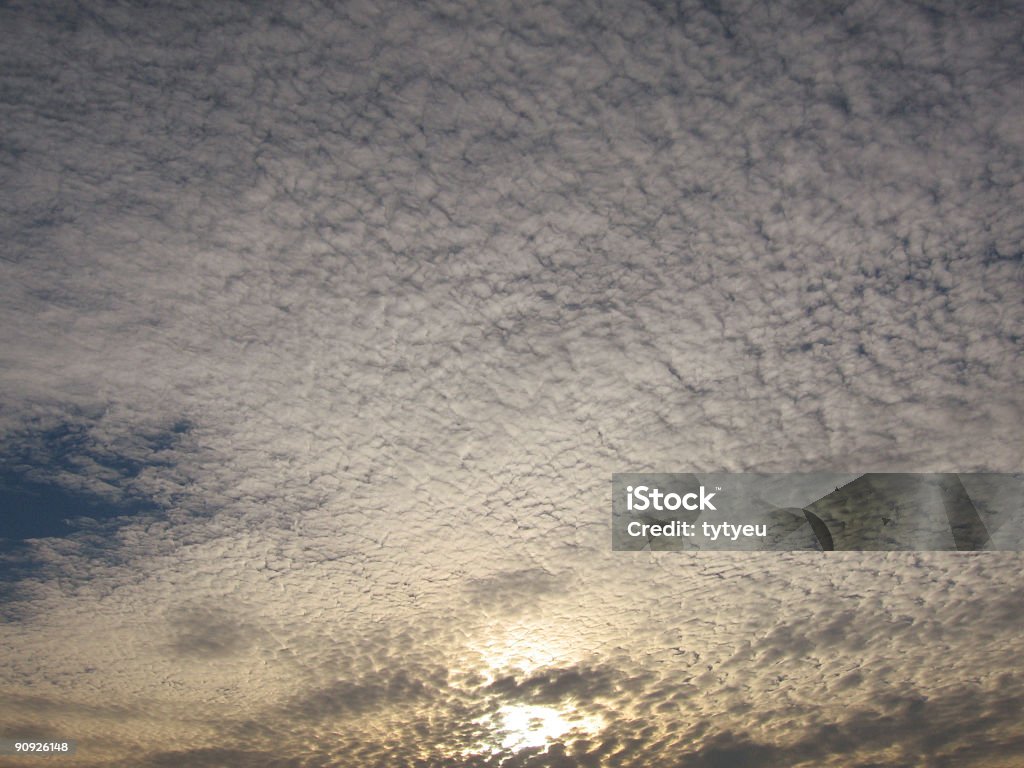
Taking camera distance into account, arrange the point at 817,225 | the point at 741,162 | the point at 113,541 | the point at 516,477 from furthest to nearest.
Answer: the point at 113,541
the point at 516,477
the point at 817,225
the point at 741,162

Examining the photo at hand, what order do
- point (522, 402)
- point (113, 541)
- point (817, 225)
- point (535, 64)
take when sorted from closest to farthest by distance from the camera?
point (535, 64) → point (817, 225) → point (522, 402) → point (113, 541)

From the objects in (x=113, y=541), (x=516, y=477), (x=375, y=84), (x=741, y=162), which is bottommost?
(x=113, y=541)

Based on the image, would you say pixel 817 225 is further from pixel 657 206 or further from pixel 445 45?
pixel 445 45

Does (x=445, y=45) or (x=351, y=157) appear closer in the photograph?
(x=445, y=45)

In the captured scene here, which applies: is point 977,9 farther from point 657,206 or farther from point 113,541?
point 113,541

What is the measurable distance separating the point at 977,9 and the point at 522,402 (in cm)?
270

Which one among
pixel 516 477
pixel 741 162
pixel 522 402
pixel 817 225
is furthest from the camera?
pixel 516 477

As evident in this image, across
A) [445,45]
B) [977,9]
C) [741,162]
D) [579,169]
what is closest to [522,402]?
[579,169]

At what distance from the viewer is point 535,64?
2555mm

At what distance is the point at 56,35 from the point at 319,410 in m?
2.20

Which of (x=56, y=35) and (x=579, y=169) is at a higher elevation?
(x=56, y=35)

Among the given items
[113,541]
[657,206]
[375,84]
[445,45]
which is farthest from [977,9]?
[113,541]

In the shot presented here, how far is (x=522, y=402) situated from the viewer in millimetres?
3986

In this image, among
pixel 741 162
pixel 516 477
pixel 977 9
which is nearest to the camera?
pixel 977 9
